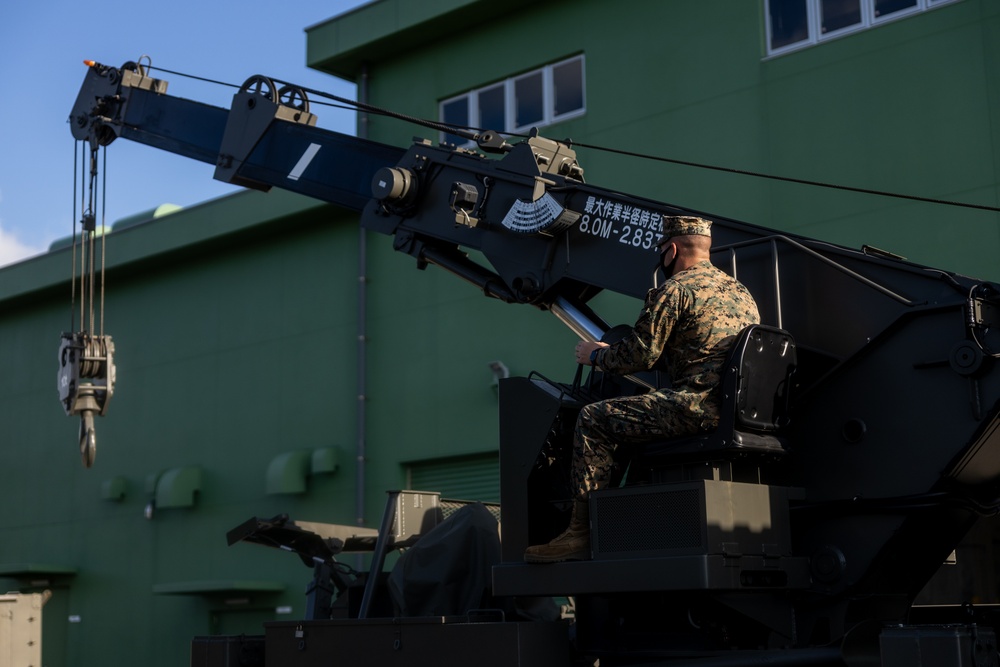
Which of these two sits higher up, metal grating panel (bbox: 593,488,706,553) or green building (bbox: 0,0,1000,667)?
green building (bbox: 0,0,1000,667)

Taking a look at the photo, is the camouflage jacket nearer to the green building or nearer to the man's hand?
the man's hand

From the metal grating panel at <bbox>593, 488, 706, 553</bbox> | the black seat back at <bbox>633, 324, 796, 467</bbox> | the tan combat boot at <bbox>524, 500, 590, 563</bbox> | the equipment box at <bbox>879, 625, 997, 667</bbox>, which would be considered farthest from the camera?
the tan combat boot at <bbox>524, 500, 590, 563</bbox>

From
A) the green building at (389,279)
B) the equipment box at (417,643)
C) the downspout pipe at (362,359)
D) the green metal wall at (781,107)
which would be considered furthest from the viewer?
the downspout pipe at (362,359)

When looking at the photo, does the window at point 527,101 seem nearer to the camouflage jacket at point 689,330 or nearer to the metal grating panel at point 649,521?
the camouflage jacket at point 689,330

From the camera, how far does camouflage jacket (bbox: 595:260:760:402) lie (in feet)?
23.0

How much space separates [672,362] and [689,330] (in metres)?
0.26

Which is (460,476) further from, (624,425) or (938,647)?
(938,647)

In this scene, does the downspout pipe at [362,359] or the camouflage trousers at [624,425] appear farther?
the downspout pipe at [362,359]

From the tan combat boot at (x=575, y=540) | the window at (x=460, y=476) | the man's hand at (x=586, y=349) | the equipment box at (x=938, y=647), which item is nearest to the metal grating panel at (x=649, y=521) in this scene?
the tan combat boot at (x=575, y=540)

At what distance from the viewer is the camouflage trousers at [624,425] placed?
271 inches

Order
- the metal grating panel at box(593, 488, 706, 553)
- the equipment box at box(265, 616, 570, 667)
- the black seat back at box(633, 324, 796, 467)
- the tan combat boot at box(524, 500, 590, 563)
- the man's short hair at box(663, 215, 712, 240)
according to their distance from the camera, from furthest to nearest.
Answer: the equipment box at box(265, 616, 570, 667) < the man's short hair at box(663, 215, 712, 240) < the tan combat boot at box(524, 500, 590, 563) < the black seat back at box(633, 324, 796, 467) < the metal grating panel at box(593, 488, 706, 553)

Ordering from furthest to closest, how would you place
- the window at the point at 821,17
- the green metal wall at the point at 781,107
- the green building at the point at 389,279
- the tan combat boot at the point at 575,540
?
1. the window at the point at 821,17
2. the green building at the point at 389,279
3. the green metal wall at the point at 781,107
4. the tan combat boot at the point at 575,540

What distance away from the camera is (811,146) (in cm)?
1688

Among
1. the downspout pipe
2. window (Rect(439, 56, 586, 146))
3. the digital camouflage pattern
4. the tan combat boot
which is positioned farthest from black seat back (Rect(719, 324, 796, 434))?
the downspout pipe
